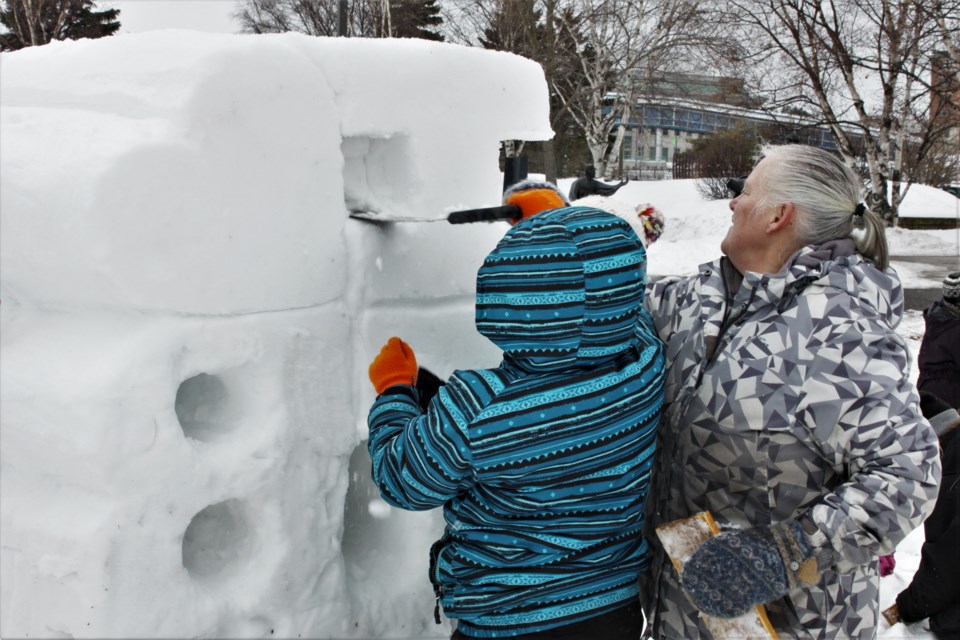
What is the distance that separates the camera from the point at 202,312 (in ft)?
5.17

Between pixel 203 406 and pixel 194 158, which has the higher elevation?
pixel 194 158

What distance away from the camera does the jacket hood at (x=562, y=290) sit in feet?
4.05

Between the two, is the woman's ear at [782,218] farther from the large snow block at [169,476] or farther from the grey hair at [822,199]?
the large snow block at [169,476]

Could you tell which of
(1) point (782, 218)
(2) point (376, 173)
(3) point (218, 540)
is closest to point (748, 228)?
(1) point (782, 218)

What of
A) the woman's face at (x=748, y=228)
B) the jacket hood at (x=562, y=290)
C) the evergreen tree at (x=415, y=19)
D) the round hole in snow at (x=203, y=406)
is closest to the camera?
the jacket hood at (x=562, y=290)

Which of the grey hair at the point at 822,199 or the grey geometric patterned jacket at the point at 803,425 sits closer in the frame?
the grey geometric patterned jacket at the point at 803,425

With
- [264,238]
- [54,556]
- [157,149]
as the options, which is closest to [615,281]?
[264,238]

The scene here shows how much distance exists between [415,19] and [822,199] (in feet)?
64.6

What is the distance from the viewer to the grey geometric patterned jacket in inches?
51.6

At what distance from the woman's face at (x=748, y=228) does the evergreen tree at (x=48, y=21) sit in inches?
509

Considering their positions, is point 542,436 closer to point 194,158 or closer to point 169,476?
point 169,476

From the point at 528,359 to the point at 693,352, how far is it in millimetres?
477

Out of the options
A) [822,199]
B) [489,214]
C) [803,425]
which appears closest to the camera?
[803,425]

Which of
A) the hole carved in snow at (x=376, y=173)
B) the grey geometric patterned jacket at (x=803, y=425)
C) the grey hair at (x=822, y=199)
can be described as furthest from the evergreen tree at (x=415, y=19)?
the grey geometric patterned jacket at (x=803, y=425)
